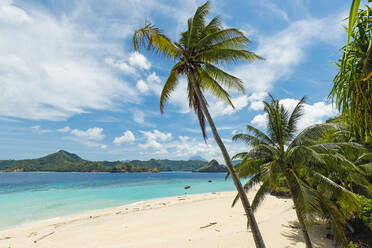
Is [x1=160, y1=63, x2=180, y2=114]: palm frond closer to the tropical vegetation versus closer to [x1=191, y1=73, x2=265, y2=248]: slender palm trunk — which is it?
[x1=191, y1=73, x2=265, y2=248]: slender palm trunk

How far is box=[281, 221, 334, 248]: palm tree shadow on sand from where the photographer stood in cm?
875

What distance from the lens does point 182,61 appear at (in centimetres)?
663

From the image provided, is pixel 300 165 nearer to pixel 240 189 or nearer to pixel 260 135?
pixel 260 135

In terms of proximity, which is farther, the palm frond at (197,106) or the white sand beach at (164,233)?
the white sand beach at (164,233)

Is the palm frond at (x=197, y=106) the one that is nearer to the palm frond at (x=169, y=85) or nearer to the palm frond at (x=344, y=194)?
the palm frond at (x=169, y=85)

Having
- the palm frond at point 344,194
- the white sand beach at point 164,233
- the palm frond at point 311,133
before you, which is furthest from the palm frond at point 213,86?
the white sand beach at point 164,233

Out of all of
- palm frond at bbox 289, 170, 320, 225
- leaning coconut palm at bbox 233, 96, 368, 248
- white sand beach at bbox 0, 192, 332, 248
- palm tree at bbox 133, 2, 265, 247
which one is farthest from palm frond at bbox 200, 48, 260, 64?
white sand beach at bbox 0, 192, 332, 248

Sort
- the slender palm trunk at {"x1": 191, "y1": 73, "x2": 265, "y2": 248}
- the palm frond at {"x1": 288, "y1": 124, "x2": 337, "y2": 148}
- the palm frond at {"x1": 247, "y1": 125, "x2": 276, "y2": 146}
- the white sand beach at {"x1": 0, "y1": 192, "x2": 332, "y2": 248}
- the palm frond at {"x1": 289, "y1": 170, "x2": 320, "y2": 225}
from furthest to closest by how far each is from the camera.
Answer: the white sand beach at {"x1": 0, "y1": 192, "x2": 332, "y2": 248} < the palm frond at {"x1": 247, "y1": 125, "x2": 276, "y2": 146} < the palm frond at {"x1": 288, "y1": 124, "x2": 337, "y2": 148} < the palm frond at {"x1": 289, "y1": 170, "x2": 320, "y2": 225} < the slender palm trunk at {"x1": 191, "y1": 73, "x2": 265, "y2": 248}

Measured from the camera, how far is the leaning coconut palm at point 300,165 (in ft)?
20.2

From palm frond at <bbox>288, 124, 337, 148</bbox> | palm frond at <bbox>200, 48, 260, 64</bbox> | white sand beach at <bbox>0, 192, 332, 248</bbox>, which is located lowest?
white sand beach at <bbox>0, 192, 332, 248</bbox>

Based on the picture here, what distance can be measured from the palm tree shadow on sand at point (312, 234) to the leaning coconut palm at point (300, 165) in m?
2.16

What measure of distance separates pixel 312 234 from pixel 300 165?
18.9ft

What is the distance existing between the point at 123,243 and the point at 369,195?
1377cm

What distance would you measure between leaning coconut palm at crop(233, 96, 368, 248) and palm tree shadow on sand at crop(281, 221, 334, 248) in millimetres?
2157
